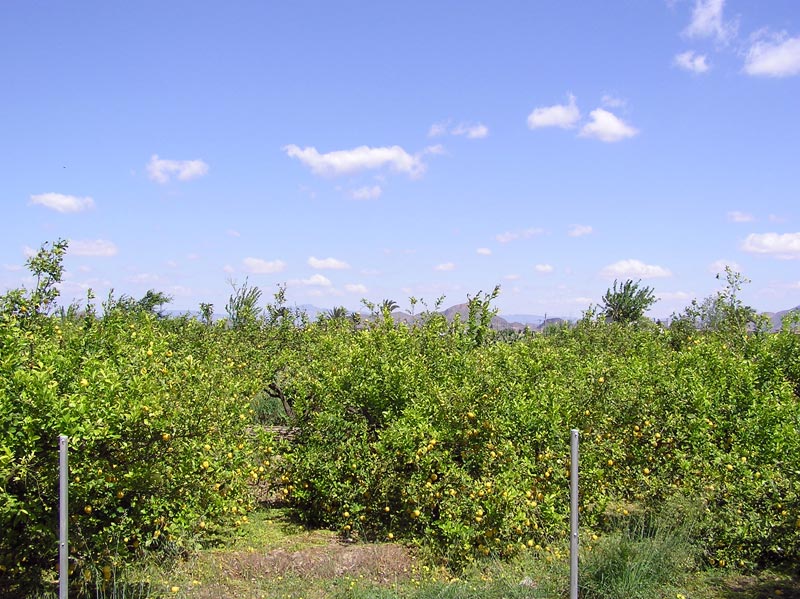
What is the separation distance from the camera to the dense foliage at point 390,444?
3840 mm

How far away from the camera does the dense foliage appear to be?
384 cm

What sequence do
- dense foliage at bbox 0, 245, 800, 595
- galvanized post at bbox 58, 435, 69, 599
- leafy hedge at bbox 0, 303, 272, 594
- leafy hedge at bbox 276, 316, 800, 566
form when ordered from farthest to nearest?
leafy hedge at bbox 276, 316, 800, 566 < dense foliage at bbox 0, 245, 800, 595 < leafy hedge at bbox 0, 303, 272, 594 < galvanized post at bbox 58, 435, 69, 599

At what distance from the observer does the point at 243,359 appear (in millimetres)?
9562

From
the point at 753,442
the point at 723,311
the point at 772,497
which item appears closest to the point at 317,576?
the point at 772,497

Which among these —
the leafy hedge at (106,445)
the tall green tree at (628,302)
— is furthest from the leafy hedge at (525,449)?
the tall green tree at (628,302)

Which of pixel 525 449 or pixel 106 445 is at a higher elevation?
pixel 106 445

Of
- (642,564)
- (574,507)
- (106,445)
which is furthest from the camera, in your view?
(642,564)

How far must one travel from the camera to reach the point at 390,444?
611cm

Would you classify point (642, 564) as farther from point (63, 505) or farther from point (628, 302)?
point (628, 302)

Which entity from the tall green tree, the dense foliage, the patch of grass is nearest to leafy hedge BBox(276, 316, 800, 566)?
the dense foliage

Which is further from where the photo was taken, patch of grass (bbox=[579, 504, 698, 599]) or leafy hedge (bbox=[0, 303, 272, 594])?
patch of grass (bbox=[579, 504, 698, 599])

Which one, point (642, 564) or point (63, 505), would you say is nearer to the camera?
point (63, 505)

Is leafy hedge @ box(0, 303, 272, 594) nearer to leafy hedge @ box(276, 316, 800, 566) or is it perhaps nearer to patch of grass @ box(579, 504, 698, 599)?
leafy hedge @ box(276, 316, 800, 566)

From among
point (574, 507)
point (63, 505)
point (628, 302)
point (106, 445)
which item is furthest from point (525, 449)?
point (628, 302)
